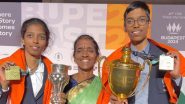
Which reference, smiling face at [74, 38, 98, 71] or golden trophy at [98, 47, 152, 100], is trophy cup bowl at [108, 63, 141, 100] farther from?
smiling face at [74, 38, 98, 71]

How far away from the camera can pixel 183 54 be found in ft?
6.77

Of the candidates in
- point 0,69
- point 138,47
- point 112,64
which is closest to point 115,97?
point 112,64

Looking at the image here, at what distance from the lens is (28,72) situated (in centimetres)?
191

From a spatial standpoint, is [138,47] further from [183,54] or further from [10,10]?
[10,10]

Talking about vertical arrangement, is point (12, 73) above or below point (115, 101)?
above

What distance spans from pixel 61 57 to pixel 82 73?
0.83ft

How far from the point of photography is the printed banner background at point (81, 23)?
81.7 inches

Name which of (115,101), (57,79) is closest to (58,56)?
(57,79)

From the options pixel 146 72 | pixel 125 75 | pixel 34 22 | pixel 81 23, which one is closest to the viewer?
pixel 125 75

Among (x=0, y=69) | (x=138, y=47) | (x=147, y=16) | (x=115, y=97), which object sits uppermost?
(x=147, y=16)

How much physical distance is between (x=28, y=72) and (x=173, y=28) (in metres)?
0.92

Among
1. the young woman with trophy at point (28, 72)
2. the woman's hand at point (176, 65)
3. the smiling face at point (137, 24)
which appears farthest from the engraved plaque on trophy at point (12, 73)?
the woman's hand at point (176, 65)

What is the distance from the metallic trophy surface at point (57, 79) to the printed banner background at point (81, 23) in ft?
1.08

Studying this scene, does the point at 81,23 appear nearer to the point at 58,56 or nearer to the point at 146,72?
the point at 58,56
